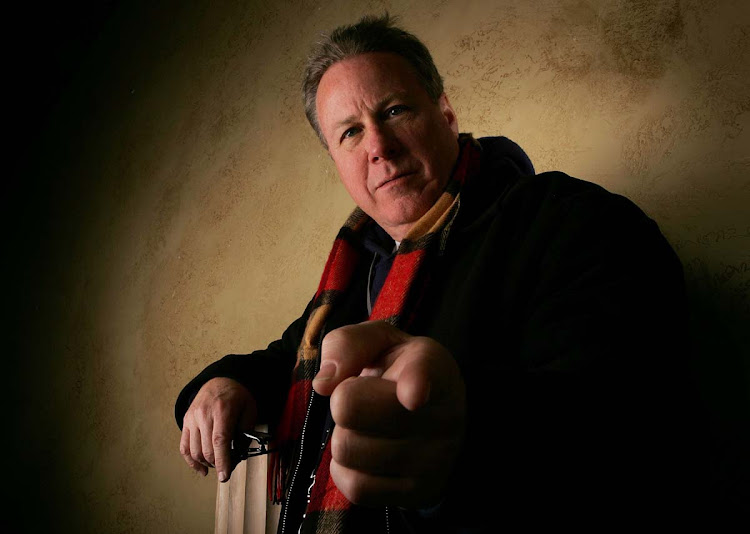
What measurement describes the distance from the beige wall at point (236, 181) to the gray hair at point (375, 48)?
0.77 feet

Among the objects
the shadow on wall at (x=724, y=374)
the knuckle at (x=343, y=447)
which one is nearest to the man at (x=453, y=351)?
the knuckle at (x=343, y=447)

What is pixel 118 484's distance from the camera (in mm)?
1964

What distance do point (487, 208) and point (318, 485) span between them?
51 cm

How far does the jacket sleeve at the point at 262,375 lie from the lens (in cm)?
107

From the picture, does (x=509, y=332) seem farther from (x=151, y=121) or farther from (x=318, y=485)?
(x=151, y=121)

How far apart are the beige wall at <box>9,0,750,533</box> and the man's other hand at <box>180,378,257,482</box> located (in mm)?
630

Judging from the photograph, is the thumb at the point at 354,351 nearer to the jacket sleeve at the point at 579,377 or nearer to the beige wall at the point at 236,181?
the jacket sleeve at the point at 579,377

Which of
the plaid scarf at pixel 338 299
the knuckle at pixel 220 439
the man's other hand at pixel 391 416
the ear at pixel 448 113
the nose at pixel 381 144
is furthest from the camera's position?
the ear at pixel 448 113

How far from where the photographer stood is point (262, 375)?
3.76ft

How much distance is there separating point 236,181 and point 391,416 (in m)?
1.61

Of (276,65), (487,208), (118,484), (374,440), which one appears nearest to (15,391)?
(118,484)

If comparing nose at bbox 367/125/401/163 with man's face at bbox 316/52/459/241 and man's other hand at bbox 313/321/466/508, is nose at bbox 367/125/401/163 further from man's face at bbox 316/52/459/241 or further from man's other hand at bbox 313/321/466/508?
man's other hand at bbox 313/321/466/508

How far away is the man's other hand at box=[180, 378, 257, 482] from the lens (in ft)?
2.98

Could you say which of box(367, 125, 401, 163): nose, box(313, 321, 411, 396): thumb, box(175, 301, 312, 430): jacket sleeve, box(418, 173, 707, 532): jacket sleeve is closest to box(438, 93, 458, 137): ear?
box(367, 125, 401, 163): nose
